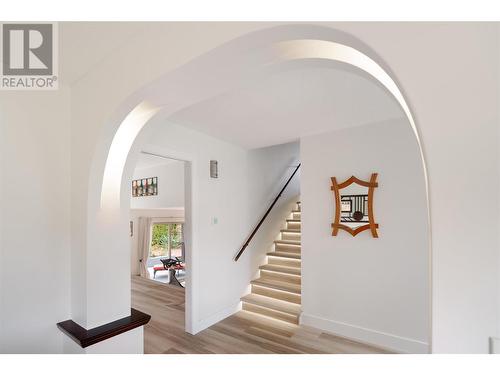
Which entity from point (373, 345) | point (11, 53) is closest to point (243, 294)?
point (373, 345)

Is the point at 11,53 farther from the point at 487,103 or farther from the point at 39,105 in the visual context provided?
the point at 487,103

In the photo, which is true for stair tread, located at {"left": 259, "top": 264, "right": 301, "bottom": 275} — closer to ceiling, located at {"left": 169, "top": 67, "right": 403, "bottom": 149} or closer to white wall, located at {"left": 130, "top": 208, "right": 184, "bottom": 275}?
ceiling, located at {"left": 169, "top": 67, "right": 403, "bottom": 149}

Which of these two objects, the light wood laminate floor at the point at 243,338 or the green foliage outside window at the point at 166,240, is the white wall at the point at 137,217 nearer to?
the green foliage outside window at the point at 166,240

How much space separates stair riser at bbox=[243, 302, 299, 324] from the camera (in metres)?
3.64

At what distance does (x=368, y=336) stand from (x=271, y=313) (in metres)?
1.25

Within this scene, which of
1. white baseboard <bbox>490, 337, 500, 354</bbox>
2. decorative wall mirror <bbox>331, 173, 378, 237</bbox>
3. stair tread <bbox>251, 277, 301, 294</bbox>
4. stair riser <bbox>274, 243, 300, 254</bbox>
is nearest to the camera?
white baseboard <bbox>490, 337, 500, 354</bbox>

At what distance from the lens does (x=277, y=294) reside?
4078mm

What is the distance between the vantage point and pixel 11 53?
5.24 ft

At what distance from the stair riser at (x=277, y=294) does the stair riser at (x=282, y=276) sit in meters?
0.26

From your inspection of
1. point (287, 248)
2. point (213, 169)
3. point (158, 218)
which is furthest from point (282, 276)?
point (158, 218)

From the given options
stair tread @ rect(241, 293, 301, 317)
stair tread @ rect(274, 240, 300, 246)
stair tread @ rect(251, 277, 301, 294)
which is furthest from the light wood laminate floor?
stair tread @ rect(274, 240, 300, 246)

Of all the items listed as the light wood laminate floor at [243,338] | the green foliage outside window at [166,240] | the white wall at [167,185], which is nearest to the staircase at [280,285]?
the light wood laminate floor at [243,338]

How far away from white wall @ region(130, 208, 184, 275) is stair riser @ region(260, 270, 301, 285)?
4.10m
